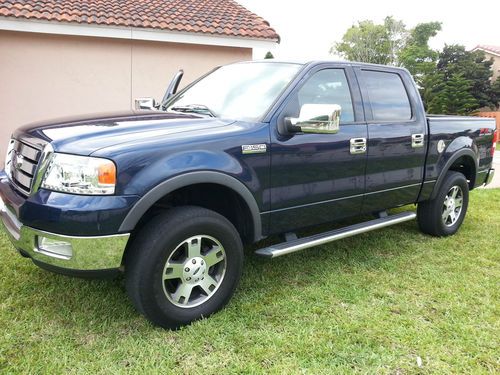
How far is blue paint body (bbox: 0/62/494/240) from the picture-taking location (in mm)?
2604

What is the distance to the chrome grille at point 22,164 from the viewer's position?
2.81 meters

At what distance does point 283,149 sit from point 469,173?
10.6 feet

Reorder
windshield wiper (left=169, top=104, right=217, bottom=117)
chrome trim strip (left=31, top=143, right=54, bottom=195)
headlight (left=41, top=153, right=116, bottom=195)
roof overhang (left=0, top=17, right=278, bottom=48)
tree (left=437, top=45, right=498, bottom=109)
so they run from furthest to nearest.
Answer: tree (left=437, top=45, right=498, bottom=109)
roof overhang (left=0, top=17, right=278, bottom=48)
windshield wiper (left=169, top=104, right=217, bottom=117)
chrome trim strip (left=31, top=143, right=54, bottom=195)
headlight (left=41, top=153, right=116, bottom=195)

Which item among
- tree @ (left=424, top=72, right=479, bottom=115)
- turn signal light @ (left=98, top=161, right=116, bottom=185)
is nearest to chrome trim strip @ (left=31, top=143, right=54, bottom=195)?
turn signal light @ (left=98, top=161, right=116, bottom=185)

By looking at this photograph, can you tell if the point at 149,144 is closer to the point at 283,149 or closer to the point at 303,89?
the point at 283,149

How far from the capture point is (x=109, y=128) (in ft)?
9.59

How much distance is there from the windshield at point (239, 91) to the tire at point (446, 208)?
2.39 meters

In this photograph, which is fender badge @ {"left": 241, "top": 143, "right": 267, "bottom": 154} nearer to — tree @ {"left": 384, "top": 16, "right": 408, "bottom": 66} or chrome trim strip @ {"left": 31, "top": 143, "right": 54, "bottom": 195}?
chrome trim strip @ {"left": 31, "top": 143, "right": 54, "bottom": 195}

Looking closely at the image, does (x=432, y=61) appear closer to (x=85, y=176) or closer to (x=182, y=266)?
(x=182, y=266)

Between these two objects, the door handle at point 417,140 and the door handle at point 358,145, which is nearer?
the door handle at point 358,145

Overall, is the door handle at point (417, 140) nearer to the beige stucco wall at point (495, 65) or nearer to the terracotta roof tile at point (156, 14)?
the terracotta roof tile at point (156, 14)

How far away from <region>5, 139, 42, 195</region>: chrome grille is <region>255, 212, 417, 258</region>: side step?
163cm

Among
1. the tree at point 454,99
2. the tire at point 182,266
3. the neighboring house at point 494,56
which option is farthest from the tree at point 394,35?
the tire at point 182,266

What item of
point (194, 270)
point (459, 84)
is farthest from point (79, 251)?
point (459, 84)
